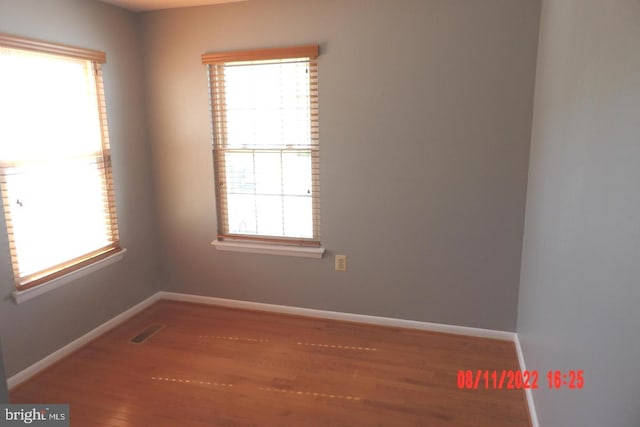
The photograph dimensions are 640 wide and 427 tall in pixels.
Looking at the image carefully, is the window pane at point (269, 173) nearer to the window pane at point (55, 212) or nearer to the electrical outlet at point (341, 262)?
the electrical outlet at point (341, 262)

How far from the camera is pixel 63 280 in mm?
2822

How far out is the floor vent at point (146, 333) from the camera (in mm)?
3100

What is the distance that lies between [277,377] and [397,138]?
1700 millimetres

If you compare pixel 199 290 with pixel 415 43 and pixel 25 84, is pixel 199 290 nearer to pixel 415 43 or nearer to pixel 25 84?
pixel 25 84

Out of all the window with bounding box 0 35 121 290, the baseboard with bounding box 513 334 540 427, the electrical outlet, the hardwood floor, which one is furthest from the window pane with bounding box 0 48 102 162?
the baseboard with bounding box 513 334 540 427

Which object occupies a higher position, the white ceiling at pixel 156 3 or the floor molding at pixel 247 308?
the white ceiling at pixel 156 3

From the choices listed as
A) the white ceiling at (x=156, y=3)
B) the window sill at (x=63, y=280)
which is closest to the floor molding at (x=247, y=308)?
the window sill at (x=63, y=280)

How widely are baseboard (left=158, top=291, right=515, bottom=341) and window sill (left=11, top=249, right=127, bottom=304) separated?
0.69m

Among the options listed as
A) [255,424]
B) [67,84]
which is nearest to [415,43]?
[67,84]

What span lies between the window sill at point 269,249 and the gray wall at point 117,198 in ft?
2.17

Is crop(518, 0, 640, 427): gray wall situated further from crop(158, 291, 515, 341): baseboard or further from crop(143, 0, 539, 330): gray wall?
crop(158, 291, 515, 341): baseboard

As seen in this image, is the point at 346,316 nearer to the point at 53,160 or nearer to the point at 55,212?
the point at 55,212

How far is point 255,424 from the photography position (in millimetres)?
2227

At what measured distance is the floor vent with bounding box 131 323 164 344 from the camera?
3100 millimetres
